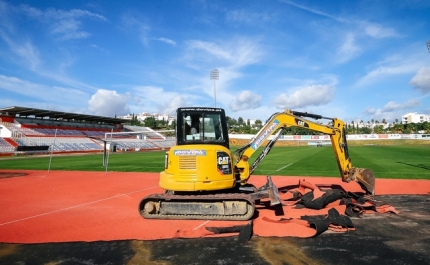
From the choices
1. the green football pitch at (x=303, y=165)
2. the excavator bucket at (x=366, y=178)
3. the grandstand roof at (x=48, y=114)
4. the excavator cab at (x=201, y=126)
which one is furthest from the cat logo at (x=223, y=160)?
the grandstand roof at (x=48, y=114)

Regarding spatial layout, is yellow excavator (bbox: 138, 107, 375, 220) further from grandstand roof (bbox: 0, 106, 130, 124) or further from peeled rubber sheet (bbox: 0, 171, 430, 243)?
grandstand roof (bbox: 0, 106, 130, 124)

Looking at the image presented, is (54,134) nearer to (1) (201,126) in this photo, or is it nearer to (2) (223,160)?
(1) (201,126)

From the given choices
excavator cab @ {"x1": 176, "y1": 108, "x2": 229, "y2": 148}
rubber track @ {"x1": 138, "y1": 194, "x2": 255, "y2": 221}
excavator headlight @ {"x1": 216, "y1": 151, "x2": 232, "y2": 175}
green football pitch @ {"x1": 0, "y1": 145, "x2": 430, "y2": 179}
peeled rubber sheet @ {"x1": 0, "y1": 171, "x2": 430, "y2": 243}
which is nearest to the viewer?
peeled rubber sheet @ {"x1": 0, "y1": 171, "x2": 430, "y2": 243}

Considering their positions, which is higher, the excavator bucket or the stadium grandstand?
the stadium grandstand

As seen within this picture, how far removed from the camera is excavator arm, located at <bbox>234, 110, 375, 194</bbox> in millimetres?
9984

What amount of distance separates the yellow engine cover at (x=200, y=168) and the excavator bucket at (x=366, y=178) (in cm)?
477

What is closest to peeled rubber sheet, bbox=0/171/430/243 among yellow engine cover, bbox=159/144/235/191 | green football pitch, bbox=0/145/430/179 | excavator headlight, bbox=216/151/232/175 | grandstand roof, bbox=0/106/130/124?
yellow engine cover, bbox=159/144/235/191

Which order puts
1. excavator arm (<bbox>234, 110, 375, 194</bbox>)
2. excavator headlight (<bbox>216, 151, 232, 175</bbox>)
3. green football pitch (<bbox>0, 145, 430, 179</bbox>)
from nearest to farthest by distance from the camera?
excavator headlight (<bbox>216, 151, 232, 175</bbox>) < excavator arm (<bbox>234, 110, 375, 194</bbox>) < green football pitch (<bbox>0, 145, 430, 179</bbox>)

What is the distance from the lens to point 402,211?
30.2 feet

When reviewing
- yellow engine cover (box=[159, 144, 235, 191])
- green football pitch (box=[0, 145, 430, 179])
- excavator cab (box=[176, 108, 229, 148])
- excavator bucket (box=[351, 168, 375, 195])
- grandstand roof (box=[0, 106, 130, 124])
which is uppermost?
grandstand roof (box=[0, 106, 130, 124])

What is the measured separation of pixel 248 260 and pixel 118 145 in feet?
213

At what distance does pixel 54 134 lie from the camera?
210 feet

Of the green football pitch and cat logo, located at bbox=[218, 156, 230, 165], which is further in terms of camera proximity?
the green football pitch

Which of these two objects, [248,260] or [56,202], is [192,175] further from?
[56,202]
